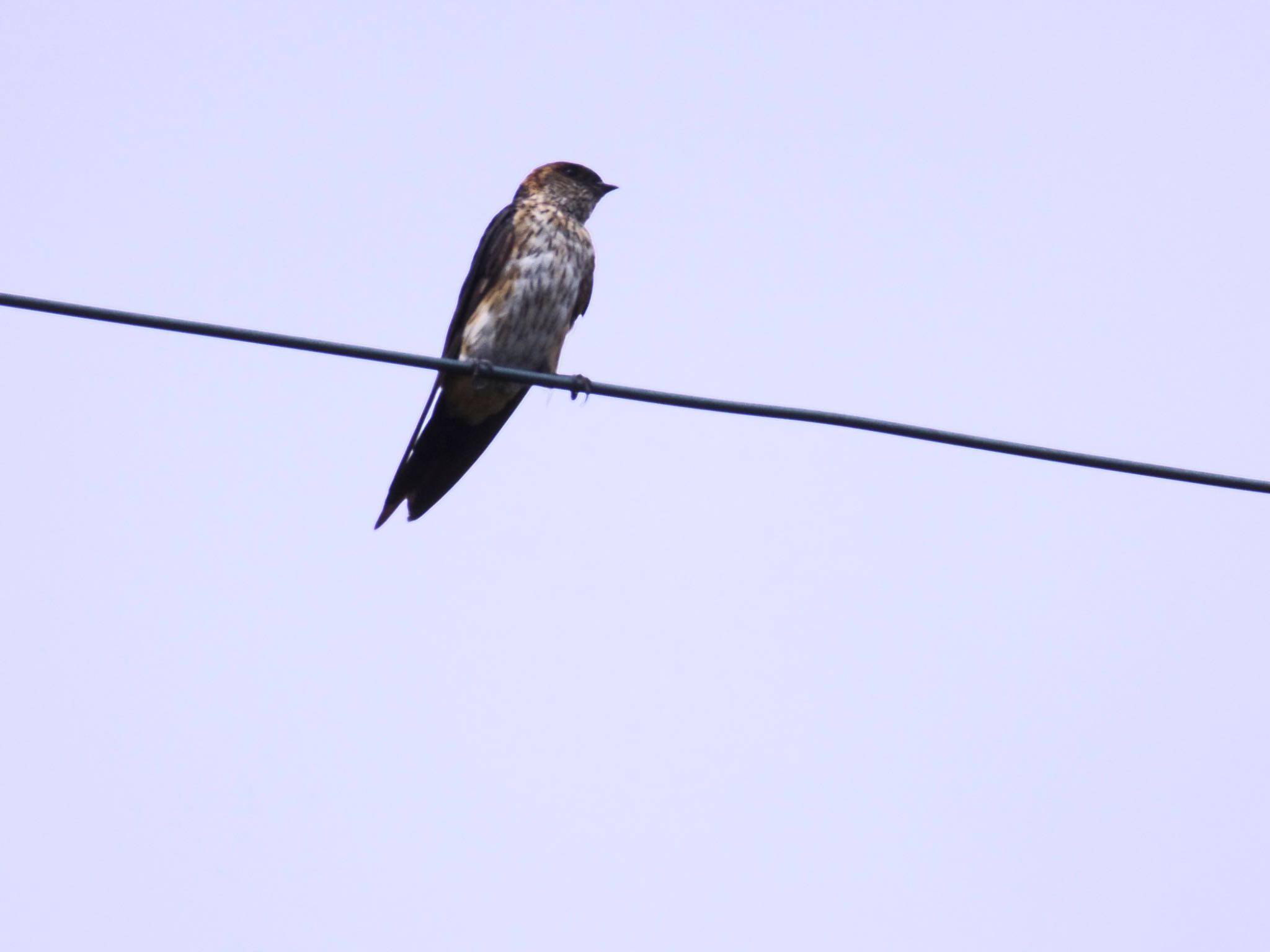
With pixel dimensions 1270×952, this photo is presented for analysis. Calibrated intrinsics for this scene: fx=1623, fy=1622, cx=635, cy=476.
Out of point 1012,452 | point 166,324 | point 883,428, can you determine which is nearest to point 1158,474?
point 1012,452

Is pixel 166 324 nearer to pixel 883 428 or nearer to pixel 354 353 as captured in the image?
pixel 354 353

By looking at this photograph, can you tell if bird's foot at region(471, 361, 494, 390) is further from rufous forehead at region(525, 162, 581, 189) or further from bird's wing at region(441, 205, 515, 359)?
rufous forehead at region(525, 162, 581, 189)

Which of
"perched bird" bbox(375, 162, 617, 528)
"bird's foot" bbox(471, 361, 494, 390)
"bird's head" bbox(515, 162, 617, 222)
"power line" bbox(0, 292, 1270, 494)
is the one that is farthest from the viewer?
"bird's head" bbox(515, 162, 617, 222)

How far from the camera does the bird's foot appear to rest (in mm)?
6238

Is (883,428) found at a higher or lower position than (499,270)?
lower

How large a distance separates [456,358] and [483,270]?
0.49 m

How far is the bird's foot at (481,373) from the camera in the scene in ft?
20.5

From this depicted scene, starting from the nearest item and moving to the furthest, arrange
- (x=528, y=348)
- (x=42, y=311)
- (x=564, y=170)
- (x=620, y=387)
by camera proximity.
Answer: (x=42, y=311), (x=620, y=387), (x=528, y=348), (x=564, y=170)

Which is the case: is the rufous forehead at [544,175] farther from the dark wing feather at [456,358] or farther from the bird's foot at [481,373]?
the bird's foot at [481,373]

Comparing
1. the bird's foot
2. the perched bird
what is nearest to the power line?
the bird's foot

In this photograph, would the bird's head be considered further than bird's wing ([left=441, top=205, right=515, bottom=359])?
Yes

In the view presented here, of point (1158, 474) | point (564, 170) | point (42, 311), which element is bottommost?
point (42, 311)

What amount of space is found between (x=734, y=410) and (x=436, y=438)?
3928 millimetres

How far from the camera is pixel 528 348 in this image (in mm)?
8352
